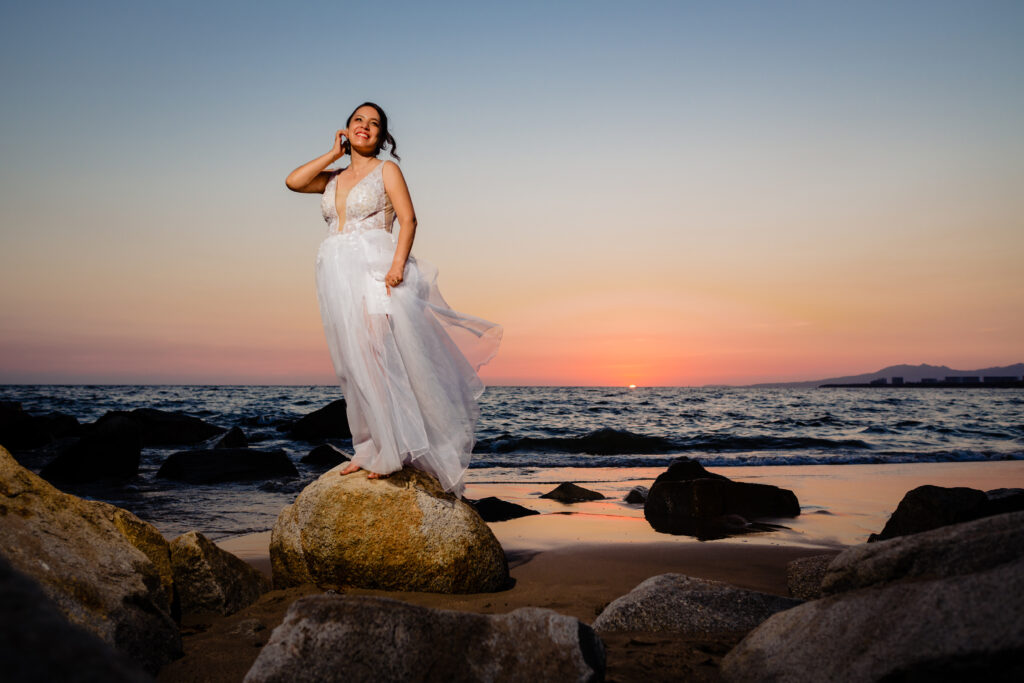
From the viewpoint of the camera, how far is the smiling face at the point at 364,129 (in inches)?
225

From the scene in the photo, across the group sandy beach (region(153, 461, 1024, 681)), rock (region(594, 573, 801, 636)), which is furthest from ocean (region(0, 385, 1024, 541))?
rock (region(594, 573, 801, 636))

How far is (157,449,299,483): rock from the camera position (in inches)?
494

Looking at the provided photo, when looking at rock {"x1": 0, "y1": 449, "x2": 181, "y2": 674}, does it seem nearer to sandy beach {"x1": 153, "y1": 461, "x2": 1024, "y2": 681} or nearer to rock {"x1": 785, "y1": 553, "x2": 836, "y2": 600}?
sandy beach {"x1": 153, "y1": 461, "x2": 1024, "y2": 681}

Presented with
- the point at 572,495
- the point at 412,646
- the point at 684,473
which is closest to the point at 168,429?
the point at 572,495

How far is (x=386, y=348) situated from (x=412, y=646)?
2.89 metres

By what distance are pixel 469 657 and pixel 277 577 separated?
9.64ft

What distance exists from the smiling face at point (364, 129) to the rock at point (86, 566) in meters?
3.37

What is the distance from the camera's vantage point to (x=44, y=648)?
98 centimetres

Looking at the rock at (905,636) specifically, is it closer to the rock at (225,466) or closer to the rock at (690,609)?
the rock at (690,609)

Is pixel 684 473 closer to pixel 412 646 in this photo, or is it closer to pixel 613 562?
pixel 613 562

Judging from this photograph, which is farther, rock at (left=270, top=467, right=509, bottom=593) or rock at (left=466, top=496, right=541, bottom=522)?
rock at (left=466, top=496, right=541, bottom=522)

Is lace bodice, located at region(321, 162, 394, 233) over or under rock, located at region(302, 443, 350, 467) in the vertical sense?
over

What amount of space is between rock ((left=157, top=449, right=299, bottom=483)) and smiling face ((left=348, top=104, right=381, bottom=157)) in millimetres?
8690

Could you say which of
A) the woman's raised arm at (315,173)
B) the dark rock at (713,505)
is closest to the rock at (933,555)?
the dark rock at (713,505)
